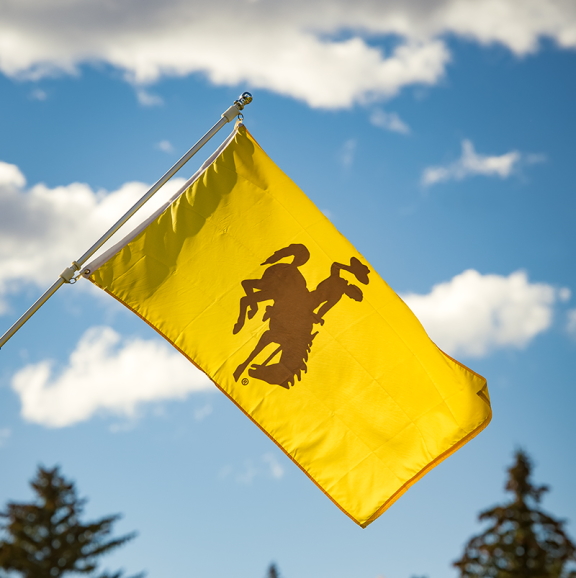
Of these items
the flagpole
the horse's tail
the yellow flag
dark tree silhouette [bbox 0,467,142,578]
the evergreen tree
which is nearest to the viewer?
the flagpole

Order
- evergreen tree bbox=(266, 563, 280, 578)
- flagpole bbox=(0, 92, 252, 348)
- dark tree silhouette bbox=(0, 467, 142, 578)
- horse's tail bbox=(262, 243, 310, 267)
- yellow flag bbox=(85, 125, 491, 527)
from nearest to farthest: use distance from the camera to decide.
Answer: flagpole bbox=(0, 92, 252, 348) → yellow flag bbox=(85, 125, 491, 527) → horse's tail bbox=(262, 243, 310, 267) → dark tree silhouette bbox=(0, 467, 142, 578) → evergreen tree bbox=(266, 563, 280, 578)

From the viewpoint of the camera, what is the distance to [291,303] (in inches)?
371

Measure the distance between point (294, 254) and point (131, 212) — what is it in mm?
1953

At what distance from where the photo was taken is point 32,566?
3206 cm

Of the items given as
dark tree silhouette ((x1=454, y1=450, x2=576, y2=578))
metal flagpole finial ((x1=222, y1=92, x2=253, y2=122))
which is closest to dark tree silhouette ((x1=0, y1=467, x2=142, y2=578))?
dark tree silhouette ((x1=454, y1=450, x2=576, y2=578))

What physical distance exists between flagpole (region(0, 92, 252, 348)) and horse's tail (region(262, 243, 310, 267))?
1471mm

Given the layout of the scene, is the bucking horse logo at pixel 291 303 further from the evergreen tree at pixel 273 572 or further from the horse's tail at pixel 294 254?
the evergreen tree at pixel 273 572

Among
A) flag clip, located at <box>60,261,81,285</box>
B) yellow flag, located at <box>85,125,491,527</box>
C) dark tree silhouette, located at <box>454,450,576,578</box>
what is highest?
dark tree silhouette, located at <box>454,450,576,578</box>

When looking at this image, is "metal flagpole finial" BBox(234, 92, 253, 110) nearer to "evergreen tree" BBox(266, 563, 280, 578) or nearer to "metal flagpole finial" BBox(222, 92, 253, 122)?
"metal flagpole finial" BBox(222, 92, 253, 122)

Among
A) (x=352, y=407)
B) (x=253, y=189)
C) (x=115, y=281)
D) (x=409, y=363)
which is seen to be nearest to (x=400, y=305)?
(x=409, y=363)

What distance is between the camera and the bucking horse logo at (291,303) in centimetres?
930

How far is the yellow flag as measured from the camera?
921 cm

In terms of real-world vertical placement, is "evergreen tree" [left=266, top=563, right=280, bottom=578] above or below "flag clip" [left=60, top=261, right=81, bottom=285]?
above

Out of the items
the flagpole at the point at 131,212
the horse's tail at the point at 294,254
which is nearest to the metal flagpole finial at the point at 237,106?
the flagpole at the point at 131,212
